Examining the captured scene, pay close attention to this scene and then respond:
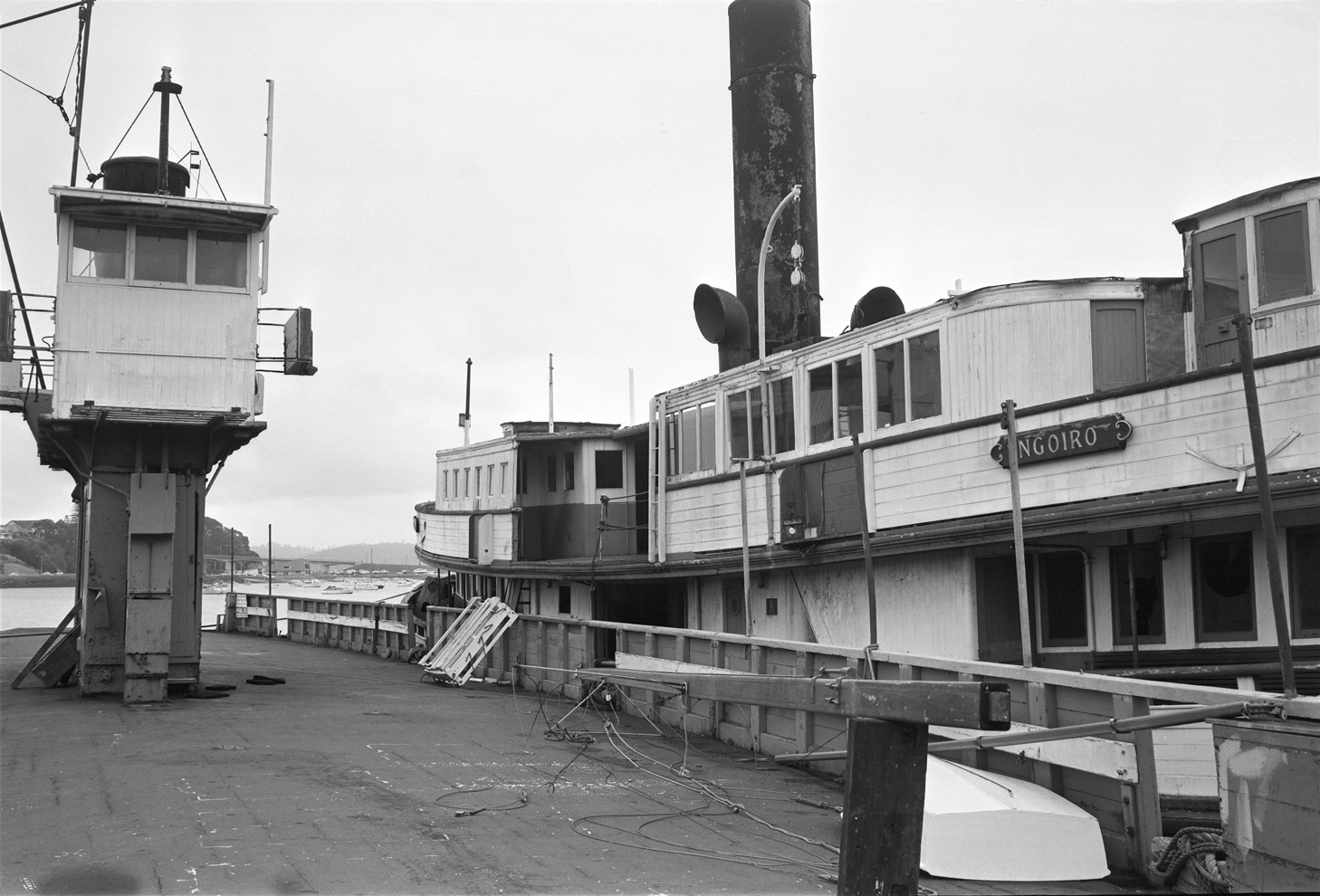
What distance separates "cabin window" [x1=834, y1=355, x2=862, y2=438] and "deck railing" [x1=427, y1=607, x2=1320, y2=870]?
2.42 metres

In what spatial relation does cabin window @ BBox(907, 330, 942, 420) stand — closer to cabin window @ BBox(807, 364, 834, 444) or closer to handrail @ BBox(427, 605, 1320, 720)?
cabin window @ BBox(807, 364, 834, 444)

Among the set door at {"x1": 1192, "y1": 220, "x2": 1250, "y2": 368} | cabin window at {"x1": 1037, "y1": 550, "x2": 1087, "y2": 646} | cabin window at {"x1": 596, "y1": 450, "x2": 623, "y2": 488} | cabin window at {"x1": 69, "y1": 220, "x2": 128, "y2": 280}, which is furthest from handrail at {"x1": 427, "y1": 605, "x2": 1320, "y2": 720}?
cabin window at {"x1": 69, "y1": 220, "x2": 128, "y2": 280}

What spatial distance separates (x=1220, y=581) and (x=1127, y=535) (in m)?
0.70

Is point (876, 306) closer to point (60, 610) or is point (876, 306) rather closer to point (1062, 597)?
point (1062, 597)

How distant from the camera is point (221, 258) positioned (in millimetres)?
14906

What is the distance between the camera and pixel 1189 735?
7305mm

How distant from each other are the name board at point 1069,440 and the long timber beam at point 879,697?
5.81m

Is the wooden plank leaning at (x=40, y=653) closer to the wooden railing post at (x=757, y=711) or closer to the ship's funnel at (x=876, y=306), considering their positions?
the wooden railing post at (x=757, y=711)

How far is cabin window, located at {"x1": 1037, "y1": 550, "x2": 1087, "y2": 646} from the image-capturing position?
9.43 meters

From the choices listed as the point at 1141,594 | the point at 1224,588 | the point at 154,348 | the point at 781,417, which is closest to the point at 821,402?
the point at 781,417

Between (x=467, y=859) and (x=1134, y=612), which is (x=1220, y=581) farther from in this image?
(x=467, y=859)

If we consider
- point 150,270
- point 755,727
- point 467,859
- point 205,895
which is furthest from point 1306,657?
point 150,270

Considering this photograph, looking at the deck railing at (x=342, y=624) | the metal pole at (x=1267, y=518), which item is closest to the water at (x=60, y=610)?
the deck railing at (x=342, y=624)

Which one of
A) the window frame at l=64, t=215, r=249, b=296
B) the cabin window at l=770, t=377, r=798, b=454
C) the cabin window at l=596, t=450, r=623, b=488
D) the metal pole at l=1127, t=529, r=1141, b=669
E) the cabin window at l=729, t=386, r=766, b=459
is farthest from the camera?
the cabin window at l=596, t=450, r=623, b=488
